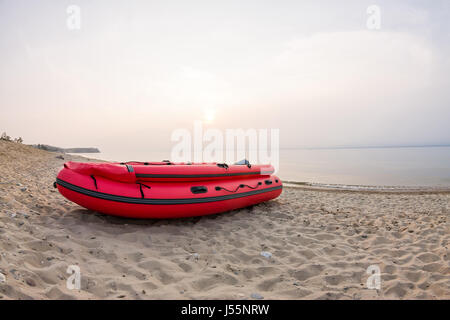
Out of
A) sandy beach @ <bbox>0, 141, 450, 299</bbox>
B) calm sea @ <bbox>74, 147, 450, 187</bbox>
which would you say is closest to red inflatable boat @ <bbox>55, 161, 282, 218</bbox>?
sandy beach @ <bbox>0, 141, 450, 299</bbox>


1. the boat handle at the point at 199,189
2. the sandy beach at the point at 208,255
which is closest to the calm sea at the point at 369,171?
the sandy beach at the point at 208,255

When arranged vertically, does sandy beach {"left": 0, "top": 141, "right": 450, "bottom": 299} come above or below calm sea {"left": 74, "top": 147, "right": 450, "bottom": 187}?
above

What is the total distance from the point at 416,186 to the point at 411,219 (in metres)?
8.80

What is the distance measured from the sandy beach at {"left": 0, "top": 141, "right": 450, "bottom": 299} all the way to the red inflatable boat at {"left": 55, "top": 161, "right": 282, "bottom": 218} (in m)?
0.23

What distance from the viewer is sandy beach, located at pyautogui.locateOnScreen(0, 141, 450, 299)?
1948mm

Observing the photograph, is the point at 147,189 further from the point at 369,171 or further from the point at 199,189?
the point at 369,171

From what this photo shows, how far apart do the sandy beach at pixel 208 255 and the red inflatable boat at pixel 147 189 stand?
9.2 inches

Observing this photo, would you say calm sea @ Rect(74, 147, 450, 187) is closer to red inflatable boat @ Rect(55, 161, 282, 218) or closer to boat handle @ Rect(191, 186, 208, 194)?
red inflatable boat @ Rect(55, 161, 282, 218)

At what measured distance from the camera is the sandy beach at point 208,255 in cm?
195

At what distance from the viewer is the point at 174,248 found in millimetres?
2799

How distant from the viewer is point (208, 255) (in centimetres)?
270

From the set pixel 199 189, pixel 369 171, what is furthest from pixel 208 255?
pixel 369 171
